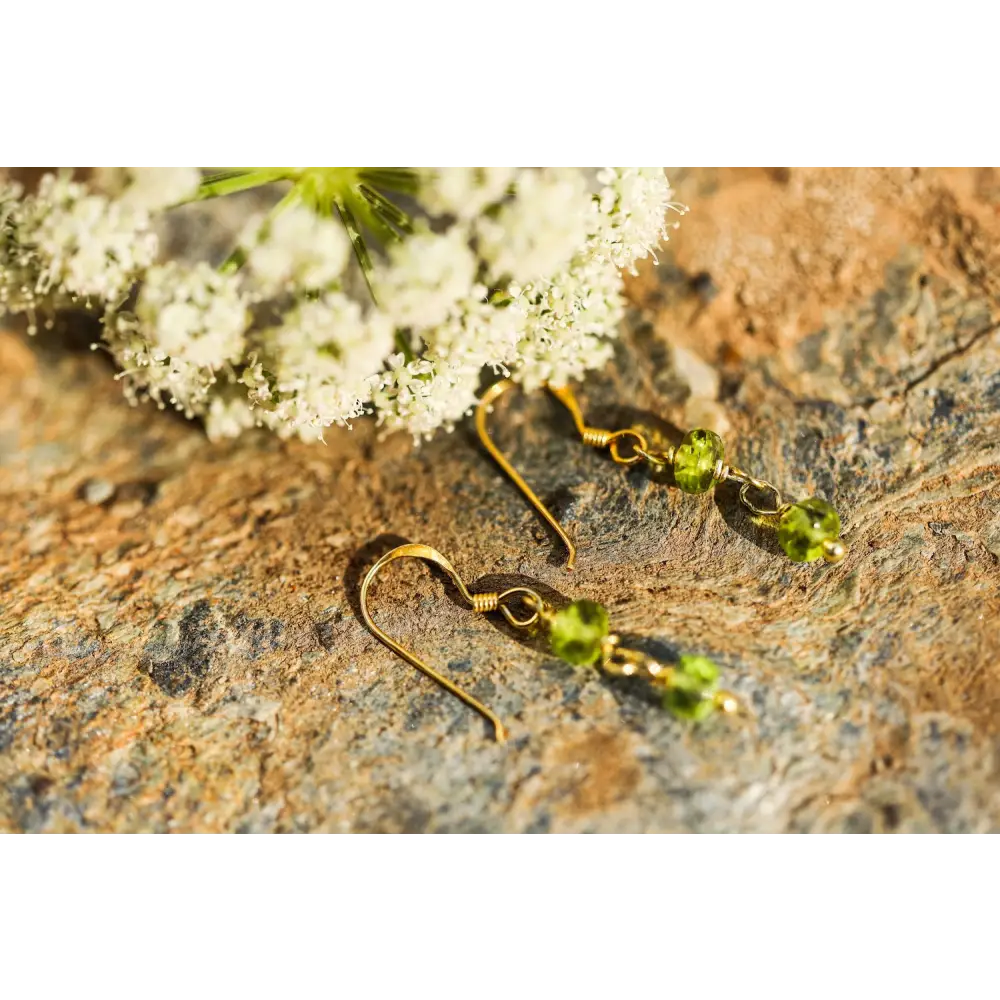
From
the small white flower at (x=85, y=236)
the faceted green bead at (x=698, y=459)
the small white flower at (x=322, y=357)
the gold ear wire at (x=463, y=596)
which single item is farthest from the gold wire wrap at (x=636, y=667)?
the small white flower at (x=85, y=236)

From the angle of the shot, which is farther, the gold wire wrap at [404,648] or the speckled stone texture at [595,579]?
the gold wire wrap at [404,648]

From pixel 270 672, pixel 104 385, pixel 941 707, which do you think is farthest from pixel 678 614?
pixel 104 385

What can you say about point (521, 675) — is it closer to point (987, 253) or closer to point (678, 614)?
point (678, 614)

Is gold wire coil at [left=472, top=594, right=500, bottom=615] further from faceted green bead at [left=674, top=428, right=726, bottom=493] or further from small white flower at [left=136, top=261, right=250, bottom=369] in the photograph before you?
small white flower at [left=136, top=261, right=250, bottom=369]

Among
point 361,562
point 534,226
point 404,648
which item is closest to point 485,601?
point 404,648

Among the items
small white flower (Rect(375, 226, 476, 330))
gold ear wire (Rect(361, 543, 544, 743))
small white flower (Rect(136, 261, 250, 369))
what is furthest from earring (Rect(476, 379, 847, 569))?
small white flower (Rect(136, 261, 250, 369))

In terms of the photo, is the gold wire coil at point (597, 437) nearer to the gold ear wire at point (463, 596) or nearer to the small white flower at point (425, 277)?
the gold ear wire at point (463, 596)
